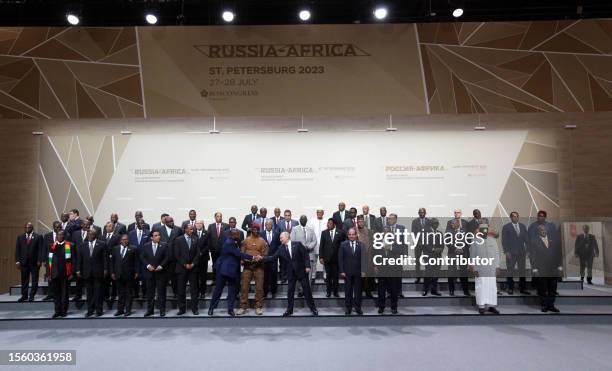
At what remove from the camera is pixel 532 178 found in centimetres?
951

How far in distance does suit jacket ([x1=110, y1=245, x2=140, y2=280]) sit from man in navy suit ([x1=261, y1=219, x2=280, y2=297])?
2.38m

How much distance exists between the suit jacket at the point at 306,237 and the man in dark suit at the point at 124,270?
2972mm

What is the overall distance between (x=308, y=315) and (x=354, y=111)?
5221 millimetres

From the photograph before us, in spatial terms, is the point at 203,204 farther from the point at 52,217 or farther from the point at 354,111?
the point at 354,111

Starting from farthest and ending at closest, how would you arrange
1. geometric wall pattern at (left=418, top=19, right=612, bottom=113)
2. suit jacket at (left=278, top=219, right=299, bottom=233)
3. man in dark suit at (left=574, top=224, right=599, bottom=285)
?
geometric wall pattern at (left=418, top=19, right=612, bottom=113), man in dark suit at (left=574, top=224, right=599, bottom=285), suit jacket at (left=278, top=219, right=299, bottom=233)

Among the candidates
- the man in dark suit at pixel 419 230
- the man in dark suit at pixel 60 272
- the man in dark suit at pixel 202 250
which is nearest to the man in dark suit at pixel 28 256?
the man in dark suit at pixel 60 272

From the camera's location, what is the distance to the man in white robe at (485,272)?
22.4 ft

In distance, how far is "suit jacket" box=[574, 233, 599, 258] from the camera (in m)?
8.41

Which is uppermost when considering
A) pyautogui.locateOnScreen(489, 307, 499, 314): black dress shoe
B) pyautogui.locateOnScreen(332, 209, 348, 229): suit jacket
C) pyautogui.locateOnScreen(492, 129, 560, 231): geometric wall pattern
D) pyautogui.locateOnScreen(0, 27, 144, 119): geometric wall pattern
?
pyautogui.locateOnScreen(0, 27, 144, 119): geometric wall pattern

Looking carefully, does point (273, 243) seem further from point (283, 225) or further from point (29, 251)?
point (29, 251)

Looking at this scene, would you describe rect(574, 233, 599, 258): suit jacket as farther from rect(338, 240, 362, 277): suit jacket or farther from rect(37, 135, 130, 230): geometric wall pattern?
rect(37, 135, 130, 230): geometric wall pattern

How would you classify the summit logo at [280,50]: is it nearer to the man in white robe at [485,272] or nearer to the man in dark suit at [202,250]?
the man in dark suit at [202,250]

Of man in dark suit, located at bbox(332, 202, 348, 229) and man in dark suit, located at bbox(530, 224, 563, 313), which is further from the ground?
man in dark suit, located at bbox(332, 202, 348, 229)

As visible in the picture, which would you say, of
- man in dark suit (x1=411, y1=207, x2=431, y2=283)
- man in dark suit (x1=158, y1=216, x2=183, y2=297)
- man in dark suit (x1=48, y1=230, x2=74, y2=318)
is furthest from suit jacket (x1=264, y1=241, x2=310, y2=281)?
man in dark suit (x1=48, y1=230, x2=74, y2=318)
